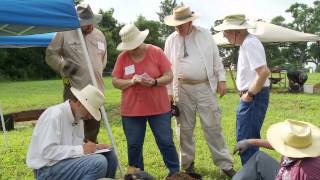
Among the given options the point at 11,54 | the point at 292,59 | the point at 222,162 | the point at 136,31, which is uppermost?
the point at 136,31

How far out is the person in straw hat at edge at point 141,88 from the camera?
16.5 feet

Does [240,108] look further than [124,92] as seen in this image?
No

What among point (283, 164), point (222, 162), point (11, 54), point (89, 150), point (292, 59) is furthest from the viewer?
point (292, 59)

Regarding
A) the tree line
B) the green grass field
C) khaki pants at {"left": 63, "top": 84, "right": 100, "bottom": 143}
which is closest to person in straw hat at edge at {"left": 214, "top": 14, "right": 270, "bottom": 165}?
the green grass field

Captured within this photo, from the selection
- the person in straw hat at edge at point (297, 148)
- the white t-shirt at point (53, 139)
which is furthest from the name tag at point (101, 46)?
the person in straw hat at edge at point (297, 148)

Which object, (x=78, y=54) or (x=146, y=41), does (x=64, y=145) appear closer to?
(x=78, y=54)

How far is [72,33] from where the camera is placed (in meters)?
5.34

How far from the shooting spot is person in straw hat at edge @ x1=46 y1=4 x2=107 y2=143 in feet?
17.4

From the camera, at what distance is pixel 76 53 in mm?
5344

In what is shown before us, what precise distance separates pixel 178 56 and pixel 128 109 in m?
0.80

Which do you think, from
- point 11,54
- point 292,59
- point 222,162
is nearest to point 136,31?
point 222,162

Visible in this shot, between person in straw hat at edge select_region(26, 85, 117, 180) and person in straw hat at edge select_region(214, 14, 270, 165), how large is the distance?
1.32 m

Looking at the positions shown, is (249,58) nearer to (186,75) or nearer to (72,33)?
(186,75)

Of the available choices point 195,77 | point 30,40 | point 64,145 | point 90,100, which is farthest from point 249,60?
point 30,40
